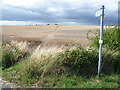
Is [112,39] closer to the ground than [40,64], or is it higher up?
higher up

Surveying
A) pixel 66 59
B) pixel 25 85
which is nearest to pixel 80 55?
pixel 66 59

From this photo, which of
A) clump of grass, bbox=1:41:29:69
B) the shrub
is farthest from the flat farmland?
clump of grass, bbox=1:41:29:69

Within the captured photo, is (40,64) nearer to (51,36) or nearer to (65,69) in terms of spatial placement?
(65,69)

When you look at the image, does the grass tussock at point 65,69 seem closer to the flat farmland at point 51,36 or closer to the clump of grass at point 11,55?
the clump of grass at point 11,55

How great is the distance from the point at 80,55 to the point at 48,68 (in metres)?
1.52

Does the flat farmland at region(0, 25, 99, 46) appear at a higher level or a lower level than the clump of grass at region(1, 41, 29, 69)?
lower

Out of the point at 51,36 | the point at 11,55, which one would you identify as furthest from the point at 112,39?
the point at 51,36

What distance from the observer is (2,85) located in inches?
315

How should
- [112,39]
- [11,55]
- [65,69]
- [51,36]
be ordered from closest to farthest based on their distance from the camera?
[65,69], [112,39], [11,55], [51,36]

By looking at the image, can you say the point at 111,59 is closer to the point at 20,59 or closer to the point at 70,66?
the point at 70,66

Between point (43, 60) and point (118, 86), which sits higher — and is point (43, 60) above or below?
above

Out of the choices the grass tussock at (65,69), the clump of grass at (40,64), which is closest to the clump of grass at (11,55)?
the grass tussock at (65,69)

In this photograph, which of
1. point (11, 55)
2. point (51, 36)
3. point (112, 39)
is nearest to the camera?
point (112, 39)

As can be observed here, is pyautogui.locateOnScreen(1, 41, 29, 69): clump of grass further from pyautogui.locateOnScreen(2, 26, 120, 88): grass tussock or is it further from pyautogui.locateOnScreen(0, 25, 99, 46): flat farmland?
pyautogui.locateOnScreen(0, 25, 99, 46): flat farmland
